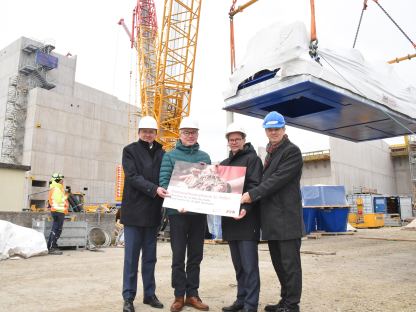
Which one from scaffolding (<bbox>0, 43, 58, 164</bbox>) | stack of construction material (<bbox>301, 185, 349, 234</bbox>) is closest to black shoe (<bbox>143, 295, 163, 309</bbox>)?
stack of construction material (<bbox>301, 185, 349, 234</bbox>)

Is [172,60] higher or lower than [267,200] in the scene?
higher

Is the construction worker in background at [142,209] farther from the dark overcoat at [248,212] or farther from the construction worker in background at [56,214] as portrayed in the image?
the construction worker in background at [56,214]

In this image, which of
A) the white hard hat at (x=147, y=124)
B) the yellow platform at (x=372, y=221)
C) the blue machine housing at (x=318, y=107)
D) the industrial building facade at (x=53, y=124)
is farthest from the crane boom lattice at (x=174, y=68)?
the industrial building facade at (x=53, y=124)

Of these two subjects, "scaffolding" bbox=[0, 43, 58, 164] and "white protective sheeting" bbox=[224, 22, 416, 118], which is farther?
"scaffolding" bbox=[0, 43, 58, 164]

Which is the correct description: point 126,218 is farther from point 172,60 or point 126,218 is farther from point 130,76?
point 130,76

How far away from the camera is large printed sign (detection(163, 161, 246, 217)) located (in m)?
3.26

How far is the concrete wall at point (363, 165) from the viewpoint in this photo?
31938mm

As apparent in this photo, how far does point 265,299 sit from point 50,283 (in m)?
2.74

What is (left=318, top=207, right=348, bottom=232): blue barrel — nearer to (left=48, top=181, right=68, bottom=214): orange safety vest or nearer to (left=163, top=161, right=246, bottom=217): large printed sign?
(left=48, top=181, right=68, bottom=214): orange safety vest

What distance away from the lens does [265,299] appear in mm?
3828

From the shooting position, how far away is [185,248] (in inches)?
138

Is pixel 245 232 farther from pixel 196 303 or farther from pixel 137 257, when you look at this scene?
pixel 137 257

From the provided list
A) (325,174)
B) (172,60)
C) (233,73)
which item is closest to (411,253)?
(233,73)

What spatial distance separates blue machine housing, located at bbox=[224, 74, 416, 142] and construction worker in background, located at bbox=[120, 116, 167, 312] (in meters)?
2.23
